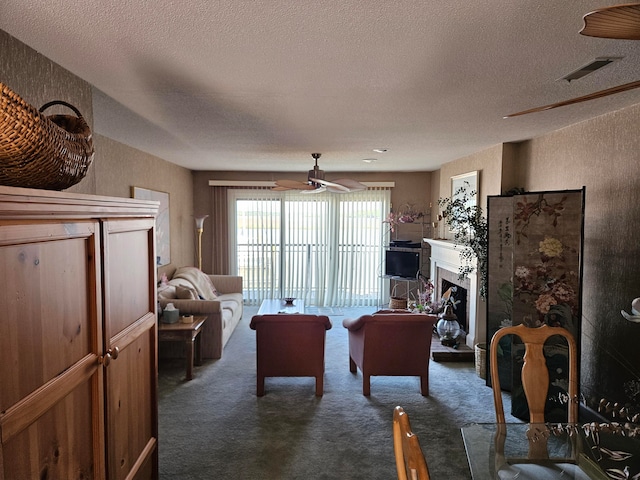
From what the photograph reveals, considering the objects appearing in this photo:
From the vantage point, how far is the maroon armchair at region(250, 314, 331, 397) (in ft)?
11.8

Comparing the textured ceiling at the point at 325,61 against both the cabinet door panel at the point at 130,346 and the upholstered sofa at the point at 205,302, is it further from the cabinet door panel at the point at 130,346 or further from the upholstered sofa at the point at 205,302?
the upholstered sofa at the point at 205,302

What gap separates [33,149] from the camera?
3.81 ft

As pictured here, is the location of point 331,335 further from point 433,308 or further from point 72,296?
point 72,296

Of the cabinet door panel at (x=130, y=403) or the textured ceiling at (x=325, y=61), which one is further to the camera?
the cabinet door panel at (x=130, y=403)

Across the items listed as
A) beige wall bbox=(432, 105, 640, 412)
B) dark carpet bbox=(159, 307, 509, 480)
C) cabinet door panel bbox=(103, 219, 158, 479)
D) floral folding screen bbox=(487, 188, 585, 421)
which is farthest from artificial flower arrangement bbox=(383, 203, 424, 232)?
cabinet door panel bbox=(103, 219, 158, 479)

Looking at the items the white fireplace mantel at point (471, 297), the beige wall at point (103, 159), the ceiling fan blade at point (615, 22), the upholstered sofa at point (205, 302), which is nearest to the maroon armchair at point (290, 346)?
the upholstered sofa at point (205, 302)

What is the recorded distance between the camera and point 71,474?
1.35m

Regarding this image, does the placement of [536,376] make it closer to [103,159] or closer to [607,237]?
[607,237]

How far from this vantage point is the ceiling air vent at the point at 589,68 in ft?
6.41

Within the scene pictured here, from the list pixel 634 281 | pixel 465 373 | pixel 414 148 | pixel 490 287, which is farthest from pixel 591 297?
pixel 414 148

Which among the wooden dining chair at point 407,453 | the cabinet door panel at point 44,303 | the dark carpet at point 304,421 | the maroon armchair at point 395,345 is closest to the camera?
the wooden dining chair at point 407,453

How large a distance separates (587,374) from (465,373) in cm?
118

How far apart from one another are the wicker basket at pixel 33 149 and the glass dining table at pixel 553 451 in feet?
6.44

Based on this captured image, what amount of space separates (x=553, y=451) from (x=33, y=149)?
2.43 meters
